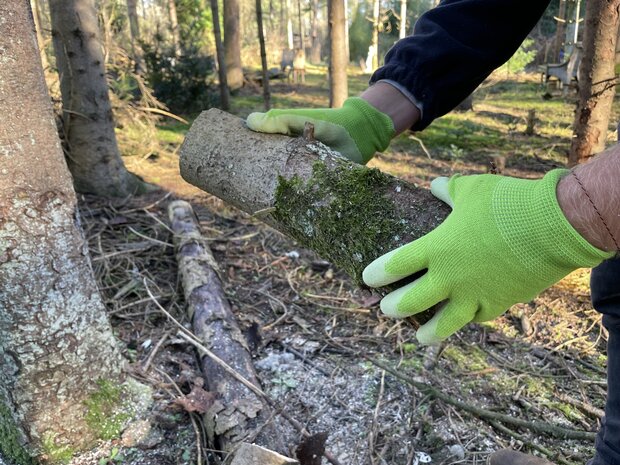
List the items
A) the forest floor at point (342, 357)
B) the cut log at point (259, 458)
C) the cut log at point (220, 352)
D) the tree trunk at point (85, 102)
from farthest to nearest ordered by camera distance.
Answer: the tree trunk at point (85, 102) → the forest floor at point (342, 357) → the cut log at point (220, 352) → the cut log at point (259, 458)

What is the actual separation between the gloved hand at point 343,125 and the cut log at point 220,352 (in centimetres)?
112

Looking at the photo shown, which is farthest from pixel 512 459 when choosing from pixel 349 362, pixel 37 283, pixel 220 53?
pixel 220 53

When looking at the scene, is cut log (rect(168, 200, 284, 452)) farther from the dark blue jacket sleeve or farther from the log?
the dark blue jacket sleeve

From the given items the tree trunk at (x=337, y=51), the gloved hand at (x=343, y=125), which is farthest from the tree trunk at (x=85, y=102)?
the gloved hand at (x=343, y=125)

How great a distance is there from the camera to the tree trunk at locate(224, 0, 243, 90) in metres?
11.5

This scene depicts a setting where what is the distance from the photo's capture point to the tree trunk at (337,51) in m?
5.71

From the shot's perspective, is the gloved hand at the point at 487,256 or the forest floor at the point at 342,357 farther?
the forest floor at the point at 342,357

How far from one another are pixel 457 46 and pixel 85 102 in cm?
352

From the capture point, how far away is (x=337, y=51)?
5.96m

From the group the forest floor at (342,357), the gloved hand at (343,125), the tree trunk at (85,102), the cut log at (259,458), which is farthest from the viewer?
the tree trunk at (85,102)

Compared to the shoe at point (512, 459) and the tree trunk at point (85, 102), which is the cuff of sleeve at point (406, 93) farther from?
the tree trunk at point (85, 102)

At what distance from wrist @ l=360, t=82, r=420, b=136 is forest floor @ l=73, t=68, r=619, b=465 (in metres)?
0.79

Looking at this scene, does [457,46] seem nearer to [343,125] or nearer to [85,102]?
[343,125]

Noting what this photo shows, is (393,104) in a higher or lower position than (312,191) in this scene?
Result: higher
